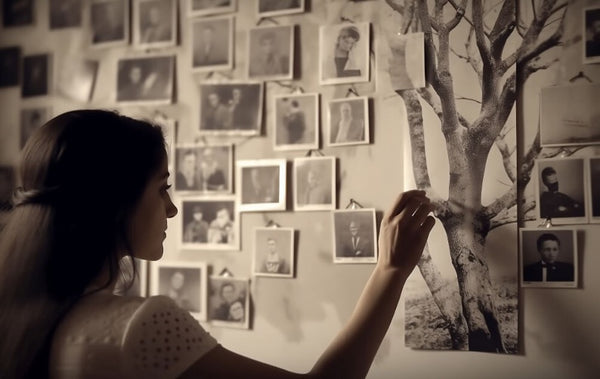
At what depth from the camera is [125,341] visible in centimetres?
73

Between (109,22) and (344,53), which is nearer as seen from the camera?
(344,53)

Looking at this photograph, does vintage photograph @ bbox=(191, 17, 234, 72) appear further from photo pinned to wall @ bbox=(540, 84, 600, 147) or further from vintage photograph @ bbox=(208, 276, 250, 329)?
photo pinned to wall @ bbox=(540, 84, 600, 147)

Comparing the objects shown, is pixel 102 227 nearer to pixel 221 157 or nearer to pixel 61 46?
pixel 221 157

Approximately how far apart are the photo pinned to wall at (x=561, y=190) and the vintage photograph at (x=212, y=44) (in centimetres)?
69

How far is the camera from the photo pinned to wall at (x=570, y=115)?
1040 mm

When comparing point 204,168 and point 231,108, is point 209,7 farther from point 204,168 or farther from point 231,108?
point 204,168

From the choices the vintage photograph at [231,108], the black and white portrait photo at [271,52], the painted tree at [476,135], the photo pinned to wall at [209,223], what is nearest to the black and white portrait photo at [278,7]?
the black and white portrait photo at [271,52]

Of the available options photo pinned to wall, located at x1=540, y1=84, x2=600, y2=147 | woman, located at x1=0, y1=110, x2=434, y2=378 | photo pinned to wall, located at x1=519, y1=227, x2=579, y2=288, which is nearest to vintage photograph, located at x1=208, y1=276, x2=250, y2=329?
woman, located at x1=0, y1=110, x2=434, y2=378

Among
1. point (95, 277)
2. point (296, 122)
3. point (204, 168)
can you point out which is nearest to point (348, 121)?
point (296, 122)

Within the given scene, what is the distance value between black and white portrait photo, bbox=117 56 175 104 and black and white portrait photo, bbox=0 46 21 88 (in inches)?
12.7

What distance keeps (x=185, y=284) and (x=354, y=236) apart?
0.41 meters

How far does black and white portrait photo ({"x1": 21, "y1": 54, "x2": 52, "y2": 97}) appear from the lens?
4.94 feet

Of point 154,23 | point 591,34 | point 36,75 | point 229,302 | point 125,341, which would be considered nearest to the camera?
point 125,341

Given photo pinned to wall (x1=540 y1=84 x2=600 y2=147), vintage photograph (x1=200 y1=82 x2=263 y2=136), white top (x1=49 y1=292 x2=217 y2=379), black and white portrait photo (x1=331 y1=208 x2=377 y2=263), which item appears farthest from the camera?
vintage photograph (x1=200 y1=82 x2=263 y2=136)
